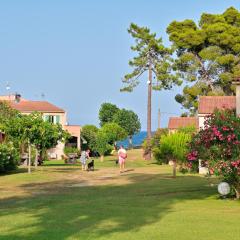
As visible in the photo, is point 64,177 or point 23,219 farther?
point 64,177

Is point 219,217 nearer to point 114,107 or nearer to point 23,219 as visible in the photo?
point 23,219

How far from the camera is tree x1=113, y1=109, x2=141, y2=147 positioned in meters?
101

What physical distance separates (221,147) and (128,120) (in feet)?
277

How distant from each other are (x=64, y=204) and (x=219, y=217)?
17.1ft

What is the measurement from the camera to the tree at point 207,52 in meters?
60.2

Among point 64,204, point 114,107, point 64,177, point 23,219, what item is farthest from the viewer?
point 114,107

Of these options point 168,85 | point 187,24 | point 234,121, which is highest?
point 187,24

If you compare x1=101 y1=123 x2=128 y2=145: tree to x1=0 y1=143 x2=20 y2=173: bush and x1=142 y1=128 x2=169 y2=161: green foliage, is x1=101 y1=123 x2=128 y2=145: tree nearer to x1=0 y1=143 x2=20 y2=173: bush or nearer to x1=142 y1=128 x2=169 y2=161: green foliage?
x1=142 y1=128 x2=169 y2=161: green foliage

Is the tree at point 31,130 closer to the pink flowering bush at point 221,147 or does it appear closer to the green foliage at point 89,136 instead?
the pink flowering bush at point 221,147

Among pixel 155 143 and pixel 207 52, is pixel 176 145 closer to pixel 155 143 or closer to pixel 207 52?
pixel 155 143

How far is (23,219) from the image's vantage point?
14398 millimetres

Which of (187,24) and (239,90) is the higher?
(187,24)

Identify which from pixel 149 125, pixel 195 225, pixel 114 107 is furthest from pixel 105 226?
pixel 114 107

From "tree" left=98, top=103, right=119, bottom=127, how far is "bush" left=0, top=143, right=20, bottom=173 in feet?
211
